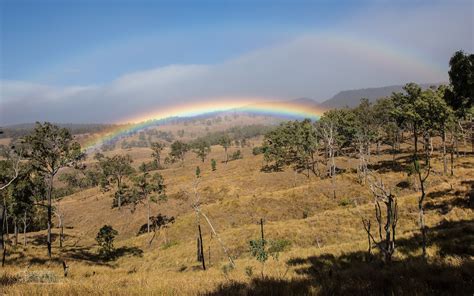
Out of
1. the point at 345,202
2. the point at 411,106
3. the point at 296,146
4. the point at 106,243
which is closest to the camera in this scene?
the point at 106,243

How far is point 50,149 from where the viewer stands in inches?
1446

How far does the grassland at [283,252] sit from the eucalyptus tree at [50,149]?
30.8 ft

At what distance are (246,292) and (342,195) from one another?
52516mm

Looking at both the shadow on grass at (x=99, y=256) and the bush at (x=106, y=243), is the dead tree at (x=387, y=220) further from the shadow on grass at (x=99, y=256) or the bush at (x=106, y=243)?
the bush at (x=106, y=243)

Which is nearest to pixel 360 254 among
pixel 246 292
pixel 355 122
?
pixel 246 292

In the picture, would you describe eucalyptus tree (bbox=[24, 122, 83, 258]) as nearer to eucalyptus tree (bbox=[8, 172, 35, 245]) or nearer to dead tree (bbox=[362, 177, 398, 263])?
eucalyptus tree (bbox=[8, 172, 35, 245])

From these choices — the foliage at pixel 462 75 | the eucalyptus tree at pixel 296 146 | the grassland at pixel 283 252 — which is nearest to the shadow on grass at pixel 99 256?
the grassland at pixel 283 252

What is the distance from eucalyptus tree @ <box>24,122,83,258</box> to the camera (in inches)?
1396

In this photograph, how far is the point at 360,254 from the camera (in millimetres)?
19328

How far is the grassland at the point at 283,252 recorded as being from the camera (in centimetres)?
773

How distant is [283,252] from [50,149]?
2792 cm

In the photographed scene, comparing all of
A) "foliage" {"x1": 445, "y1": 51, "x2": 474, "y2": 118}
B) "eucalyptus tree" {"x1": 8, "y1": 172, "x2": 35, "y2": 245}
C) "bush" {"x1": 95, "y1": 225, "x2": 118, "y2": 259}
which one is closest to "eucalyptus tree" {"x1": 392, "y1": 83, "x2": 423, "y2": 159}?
"foliage" {"x1": 445, "y1": 51, "x2": 474, "y2": 118}

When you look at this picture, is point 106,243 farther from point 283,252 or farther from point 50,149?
point 283,252

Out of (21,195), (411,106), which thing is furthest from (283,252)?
(21,195)
